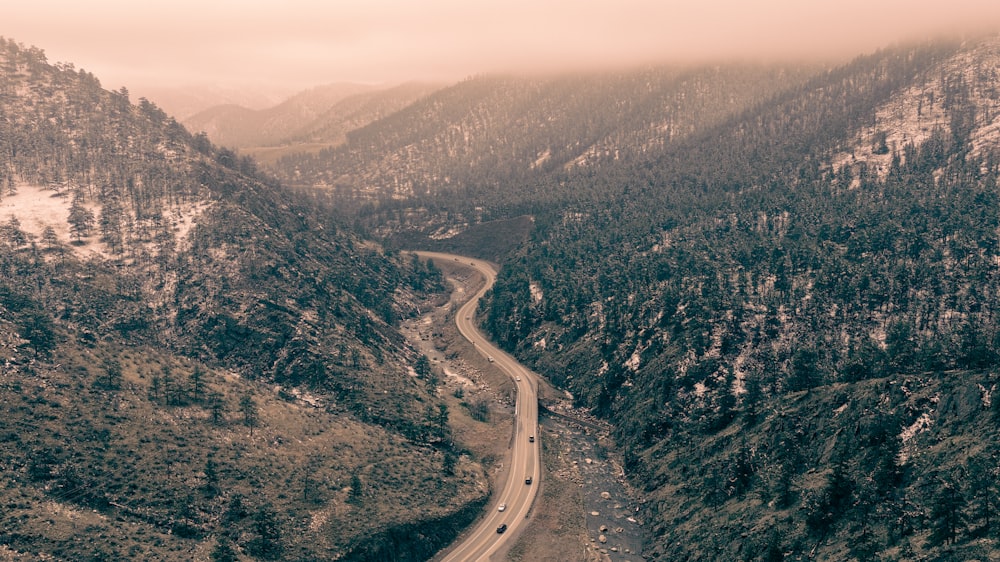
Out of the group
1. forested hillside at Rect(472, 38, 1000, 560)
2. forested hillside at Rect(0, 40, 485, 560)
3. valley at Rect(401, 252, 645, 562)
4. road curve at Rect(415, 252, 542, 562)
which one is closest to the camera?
forested hillside at Rect(472, 38, 1000, 560)

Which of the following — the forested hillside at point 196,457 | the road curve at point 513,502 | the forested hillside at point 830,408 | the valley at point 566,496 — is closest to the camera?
the forested hillside at point 830,408

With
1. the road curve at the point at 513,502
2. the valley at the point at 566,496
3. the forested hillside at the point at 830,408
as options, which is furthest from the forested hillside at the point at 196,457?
the forested hillside at the point at 830,408

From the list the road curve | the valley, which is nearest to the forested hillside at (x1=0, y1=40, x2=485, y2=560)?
the road curve

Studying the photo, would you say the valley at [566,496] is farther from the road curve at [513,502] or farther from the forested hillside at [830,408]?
the forested hillside at [830,408]

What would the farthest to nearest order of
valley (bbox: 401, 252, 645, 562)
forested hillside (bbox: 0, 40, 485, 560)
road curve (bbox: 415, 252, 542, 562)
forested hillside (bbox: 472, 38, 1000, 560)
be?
1. valley (bbox: 401, 252, 645, 562)
2. road curve (bbox: 415, 252, 542, 562)
3. forested hillside (bbox: 0, 40, 485, 560)
4. forested hillside (bbox: 472, 38, 1000, 560)

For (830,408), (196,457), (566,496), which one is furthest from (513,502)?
(830,408)

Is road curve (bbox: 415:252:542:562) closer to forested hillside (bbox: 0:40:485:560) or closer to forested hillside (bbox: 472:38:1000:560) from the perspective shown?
forested hillside (bbox: 0:40:485:560)

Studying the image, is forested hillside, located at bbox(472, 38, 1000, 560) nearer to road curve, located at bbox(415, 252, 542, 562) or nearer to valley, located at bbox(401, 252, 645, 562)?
valley, located at bbox(401, 252, 645, 562)

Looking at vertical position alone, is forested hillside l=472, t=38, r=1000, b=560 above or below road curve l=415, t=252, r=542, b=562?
above

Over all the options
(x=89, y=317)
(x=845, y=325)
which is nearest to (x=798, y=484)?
(x=845, y=325)

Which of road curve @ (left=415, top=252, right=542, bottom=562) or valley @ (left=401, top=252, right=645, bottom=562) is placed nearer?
road curve @ (left=415, top=252, right=542, bottom=562)

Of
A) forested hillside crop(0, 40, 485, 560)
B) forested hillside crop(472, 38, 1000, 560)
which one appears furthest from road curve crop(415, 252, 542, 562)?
forested hillside crop(472, 38, 1000, 560)

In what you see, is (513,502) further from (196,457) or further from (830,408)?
(830,408)
